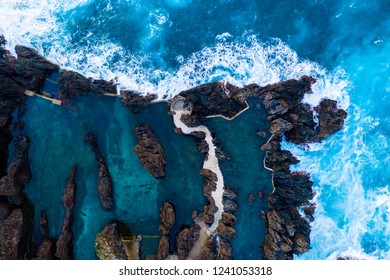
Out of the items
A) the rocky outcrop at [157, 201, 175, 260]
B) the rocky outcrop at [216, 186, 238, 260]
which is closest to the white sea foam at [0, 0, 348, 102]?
the rocky outcrop at [157, 201, 175, 260]

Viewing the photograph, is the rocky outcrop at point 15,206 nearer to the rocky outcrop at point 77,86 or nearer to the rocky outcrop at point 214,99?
the rocky outcrop at point 77,86

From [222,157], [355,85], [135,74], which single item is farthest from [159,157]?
[355,85]

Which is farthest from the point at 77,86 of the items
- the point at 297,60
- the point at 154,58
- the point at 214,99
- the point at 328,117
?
the point at 328,117

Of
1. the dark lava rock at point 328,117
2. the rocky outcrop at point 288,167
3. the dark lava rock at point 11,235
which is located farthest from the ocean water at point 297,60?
the dark lava rock at point 11,235

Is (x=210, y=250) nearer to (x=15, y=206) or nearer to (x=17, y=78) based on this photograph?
(x=15, y=206)

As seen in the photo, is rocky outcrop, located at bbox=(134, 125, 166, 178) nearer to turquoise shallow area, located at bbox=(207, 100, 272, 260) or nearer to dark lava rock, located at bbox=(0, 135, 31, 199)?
turquoise shallow area, located at bbox=(207, 100, 272, 260)

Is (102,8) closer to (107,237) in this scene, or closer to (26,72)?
(26,72)
